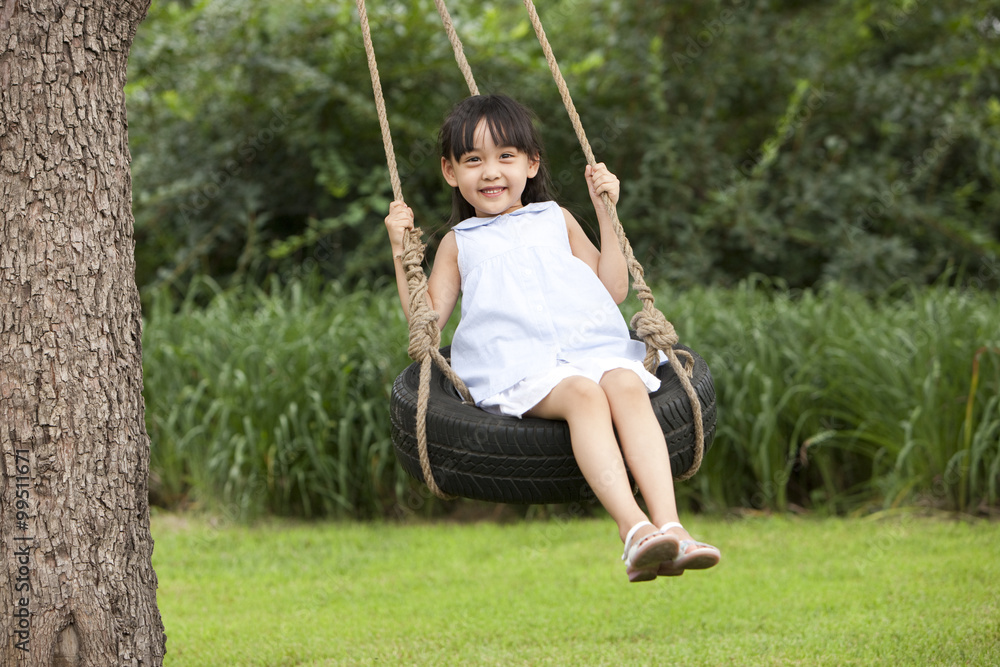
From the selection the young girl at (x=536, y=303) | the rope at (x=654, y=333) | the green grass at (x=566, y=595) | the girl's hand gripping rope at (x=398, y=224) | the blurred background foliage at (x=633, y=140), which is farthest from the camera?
the blurred background foliage at (x=633, y=140)

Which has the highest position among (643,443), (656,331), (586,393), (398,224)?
(398,224)

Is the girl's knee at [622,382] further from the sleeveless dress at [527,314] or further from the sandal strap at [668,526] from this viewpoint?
the sandal strap at [668,526]

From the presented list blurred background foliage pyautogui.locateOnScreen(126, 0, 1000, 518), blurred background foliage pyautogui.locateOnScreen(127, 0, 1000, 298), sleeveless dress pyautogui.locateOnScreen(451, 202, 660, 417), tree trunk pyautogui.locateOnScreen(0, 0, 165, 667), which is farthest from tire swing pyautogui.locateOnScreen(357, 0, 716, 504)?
blurred background foliage pyautogui.locateOnScreen(127, 0, 1000, 298)

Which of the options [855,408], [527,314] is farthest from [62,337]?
[855,408]

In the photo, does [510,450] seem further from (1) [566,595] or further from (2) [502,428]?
(1) [566,595]

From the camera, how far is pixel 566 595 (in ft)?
11.6

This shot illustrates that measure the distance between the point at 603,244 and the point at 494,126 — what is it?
0.49 meters

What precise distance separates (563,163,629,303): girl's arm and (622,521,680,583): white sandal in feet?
3.06

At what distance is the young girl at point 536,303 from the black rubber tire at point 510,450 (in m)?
0.06

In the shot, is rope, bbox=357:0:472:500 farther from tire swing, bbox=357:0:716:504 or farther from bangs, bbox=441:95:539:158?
bangs, bbox=441:95:539:158

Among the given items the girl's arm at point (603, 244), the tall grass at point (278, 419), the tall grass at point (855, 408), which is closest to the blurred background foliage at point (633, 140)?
the tall grass at point (278, 419)

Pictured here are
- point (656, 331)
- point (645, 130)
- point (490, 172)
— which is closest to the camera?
point (656, 331)

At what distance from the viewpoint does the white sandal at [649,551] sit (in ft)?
6.48

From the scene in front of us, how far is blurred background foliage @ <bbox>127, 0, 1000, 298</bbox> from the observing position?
651 centimetres
